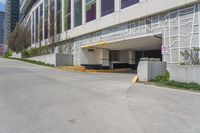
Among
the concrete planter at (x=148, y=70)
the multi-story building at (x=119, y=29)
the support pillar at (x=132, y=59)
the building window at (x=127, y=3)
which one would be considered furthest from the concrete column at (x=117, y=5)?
the support pillar at (x=132, y=59)

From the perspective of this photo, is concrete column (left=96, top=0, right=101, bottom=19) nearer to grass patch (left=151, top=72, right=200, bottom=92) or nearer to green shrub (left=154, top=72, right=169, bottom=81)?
green shrub (left=154, top=72, right=169, bottom=81)

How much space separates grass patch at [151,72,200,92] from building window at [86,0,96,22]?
1414 centimetres

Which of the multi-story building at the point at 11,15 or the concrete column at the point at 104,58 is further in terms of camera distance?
the multi-story building at the point at 11,15

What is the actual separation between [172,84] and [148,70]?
2.05 metres

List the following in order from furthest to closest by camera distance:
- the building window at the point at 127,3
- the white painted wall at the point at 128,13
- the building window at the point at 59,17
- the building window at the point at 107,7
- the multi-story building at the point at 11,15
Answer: the multi-story building at the point at 11,15 < the building window at the point at 59,17 < the building window at the point at 107,7 < the building window at the point at 127,3 < the white painted wall at the point at 128,13

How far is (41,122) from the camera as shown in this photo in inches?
192

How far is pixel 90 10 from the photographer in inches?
987

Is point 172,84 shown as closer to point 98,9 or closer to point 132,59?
point 98,9

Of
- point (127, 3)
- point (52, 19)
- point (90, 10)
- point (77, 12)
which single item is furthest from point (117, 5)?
point (52, 19)

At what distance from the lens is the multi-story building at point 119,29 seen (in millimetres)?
14156

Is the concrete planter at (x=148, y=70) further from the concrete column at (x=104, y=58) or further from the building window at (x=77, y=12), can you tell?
the building window at (x=77, y=12)

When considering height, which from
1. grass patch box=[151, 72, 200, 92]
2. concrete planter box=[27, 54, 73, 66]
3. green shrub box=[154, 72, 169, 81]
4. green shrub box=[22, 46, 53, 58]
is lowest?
grass patch box=[151, 72, 200, 92]

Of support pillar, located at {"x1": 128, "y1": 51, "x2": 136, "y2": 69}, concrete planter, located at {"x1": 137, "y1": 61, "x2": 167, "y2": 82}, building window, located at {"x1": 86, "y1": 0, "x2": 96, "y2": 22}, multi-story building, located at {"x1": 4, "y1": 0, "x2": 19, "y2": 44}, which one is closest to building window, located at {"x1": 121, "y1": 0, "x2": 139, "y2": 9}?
building window, located at {"x1": 86, "y1": 0, "x2": 96, "y2": 22}

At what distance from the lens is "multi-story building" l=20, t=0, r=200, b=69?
14156 mm
